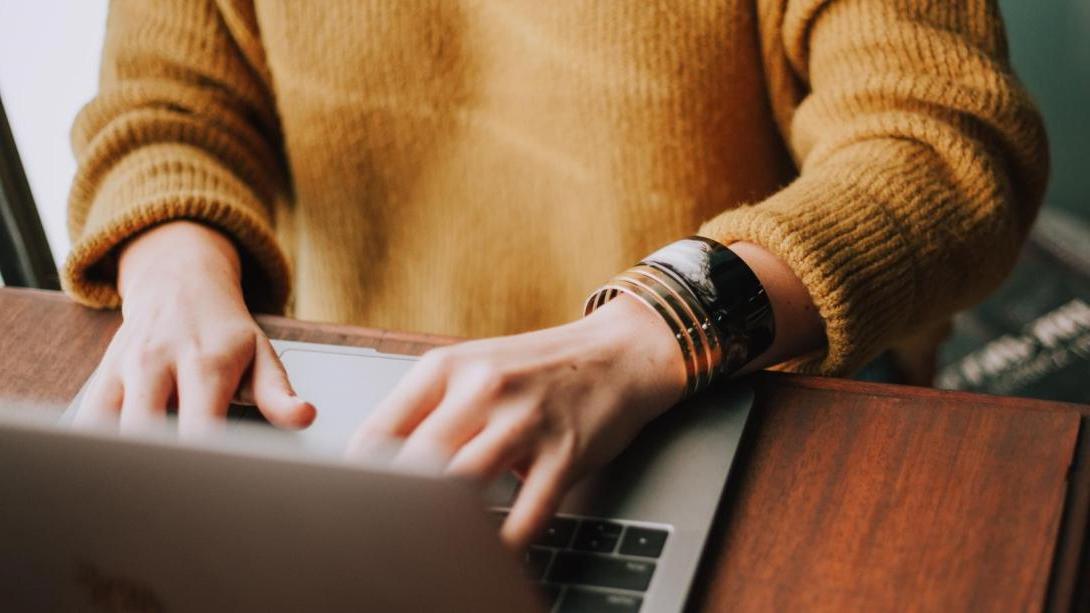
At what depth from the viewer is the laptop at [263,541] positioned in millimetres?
292

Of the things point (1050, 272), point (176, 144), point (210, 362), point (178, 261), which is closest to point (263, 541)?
point (210, 362)

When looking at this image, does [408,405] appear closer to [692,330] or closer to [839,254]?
[692,330]

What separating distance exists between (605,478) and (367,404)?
0.15 metres

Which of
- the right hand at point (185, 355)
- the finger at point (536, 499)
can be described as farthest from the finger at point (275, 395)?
the finger at point (536, 499)

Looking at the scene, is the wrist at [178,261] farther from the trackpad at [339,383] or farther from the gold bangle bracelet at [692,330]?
the gold bangle bracelet at [692,330]

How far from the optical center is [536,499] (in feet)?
1.41

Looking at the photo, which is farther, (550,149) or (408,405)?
(550,149)

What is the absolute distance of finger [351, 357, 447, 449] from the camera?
46cm

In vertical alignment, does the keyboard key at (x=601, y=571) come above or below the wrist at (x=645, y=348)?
below

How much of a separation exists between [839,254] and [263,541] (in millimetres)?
354

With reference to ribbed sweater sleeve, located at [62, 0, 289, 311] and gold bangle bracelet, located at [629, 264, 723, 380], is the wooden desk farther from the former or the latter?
ribbed sweater sleeve, located at [62, 0, 289, 311]

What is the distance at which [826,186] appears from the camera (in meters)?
0.58

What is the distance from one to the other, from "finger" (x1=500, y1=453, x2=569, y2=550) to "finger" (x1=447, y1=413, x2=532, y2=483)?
0.4 inches

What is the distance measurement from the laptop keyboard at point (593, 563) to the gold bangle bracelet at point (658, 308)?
0.31ft
